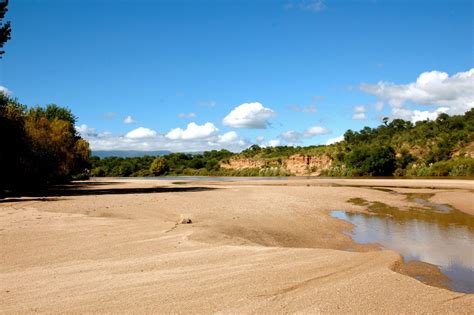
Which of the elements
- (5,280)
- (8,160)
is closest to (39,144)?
(8,160)

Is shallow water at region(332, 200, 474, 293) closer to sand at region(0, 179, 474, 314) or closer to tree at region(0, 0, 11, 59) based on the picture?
sand at region(0, 179, 474, 314)

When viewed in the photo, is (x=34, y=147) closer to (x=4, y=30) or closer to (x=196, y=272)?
(x=4, y=30)

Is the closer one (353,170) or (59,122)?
(59,122)

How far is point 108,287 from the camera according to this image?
26.3ft

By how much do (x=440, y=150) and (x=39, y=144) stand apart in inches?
2945

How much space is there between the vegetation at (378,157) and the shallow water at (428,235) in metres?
56.4

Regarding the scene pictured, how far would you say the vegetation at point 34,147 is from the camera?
1366 inches

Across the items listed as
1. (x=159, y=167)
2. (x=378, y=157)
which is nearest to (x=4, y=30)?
(x=378, y=157)

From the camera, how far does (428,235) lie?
1614 cm

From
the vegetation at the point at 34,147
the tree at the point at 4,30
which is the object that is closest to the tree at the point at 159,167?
the vegetation at the point at 34,147

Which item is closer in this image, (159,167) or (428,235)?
(428,235)

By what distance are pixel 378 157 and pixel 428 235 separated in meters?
77.7

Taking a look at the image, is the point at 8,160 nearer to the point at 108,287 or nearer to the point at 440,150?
the point at 108,287

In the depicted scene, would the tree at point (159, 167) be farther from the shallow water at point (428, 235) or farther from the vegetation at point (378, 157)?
the shallow water at point (428, 235)
